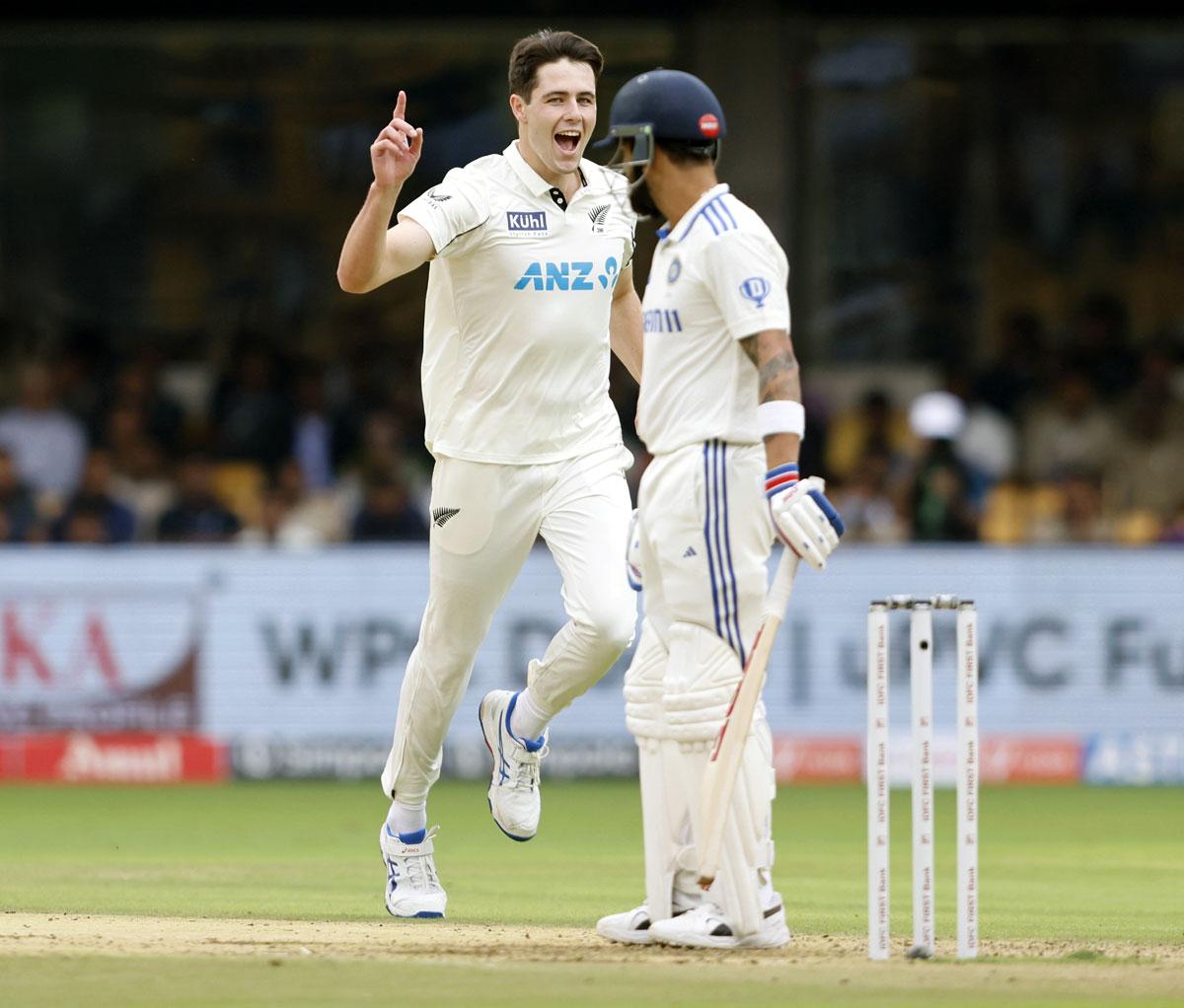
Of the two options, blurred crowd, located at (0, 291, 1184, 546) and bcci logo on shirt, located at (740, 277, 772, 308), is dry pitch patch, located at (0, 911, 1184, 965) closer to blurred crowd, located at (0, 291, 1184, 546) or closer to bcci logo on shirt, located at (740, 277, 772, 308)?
bcci logo on shirt, located at (740, 277, 772, 308)

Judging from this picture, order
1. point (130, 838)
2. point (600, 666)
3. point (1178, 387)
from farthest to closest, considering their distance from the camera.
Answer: point (1178, 387) → point (130, 838) → point (600, 666)

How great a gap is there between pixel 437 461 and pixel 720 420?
4.66 ft

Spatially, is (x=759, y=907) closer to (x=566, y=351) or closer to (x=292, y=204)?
(x=566, y=351)

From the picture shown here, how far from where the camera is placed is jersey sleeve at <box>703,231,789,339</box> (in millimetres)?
5387

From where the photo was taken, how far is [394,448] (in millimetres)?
13695

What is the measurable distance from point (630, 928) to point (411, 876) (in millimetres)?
1068

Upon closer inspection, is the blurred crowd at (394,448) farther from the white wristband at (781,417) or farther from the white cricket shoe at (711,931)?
the white wristband at (781,417)

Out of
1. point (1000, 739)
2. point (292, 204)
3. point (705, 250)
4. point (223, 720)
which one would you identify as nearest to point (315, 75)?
point (292, 204)

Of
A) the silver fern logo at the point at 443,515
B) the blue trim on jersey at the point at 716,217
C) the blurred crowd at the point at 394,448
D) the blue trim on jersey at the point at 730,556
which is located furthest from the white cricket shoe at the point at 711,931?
the blurred crowd at the point at 394,448

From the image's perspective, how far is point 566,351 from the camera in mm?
6559

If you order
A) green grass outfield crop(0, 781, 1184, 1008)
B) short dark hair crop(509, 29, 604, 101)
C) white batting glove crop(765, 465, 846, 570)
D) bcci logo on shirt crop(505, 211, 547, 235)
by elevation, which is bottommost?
green grass outfield crop(0, 781, 1184, 1008)

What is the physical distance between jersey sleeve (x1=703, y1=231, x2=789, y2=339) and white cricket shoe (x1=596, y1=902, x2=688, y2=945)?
58.3 inches

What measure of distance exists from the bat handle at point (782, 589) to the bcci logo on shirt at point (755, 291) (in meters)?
0.59

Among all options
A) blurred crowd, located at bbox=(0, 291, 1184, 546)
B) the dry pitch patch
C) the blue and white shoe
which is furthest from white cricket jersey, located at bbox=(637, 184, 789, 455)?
blurred crowd, located at bbox=(0, 291, 1184, 546)
